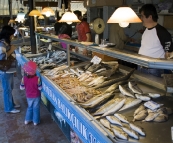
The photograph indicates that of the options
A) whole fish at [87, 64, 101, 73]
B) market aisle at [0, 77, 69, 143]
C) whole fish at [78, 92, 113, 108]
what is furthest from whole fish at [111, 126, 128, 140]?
market aisle at [0, 77, 69, 143]

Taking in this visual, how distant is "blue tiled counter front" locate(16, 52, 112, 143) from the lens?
90.7 inches

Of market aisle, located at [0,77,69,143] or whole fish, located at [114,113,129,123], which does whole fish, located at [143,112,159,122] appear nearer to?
whole fish, located at [114,113,129,123]

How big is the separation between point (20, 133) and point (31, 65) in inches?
57.2

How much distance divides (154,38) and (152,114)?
1.66 metres

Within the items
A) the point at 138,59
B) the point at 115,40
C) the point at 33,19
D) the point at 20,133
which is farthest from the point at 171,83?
the point at 33,19

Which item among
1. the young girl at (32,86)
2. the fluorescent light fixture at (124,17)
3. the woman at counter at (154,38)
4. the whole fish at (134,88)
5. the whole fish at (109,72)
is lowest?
the young girl at (32,86)

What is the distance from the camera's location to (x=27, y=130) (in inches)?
190

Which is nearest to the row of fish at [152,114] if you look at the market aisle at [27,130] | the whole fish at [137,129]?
the whole fish at [137,129]

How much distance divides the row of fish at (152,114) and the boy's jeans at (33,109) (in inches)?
112

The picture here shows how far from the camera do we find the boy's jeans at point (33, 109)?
4882 millimetres

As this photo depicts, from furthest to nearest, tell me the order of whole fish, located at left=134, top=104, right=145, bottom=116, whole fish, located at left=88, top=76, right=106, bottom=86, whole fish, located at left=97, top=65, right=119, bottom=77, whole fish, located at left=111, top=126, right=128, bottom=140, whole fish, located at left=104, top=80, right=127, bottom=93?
whole fish, located at left=97, top=65, right=119, bottom=77 → whole fish, located at left=88, top=76, right=106, bottom=86 → whole fish, located at left=104, top=80, right=127, bottom=93 → whole fish, located at left=134, top=104, right=145, bottom=116 → whole fish, located at left=111, top=126, right=128, bottom=140

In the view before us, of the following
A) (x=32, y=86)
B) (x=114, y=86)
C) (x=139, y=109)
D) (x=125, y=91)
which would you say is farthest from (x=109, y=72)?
(x=32, y=86)

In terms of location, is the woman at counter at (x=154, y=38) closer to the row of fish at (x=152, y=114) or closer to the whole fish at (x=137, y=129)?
the row of fish at (x=152, y=114)

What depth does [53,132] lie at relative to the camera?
4.76m
